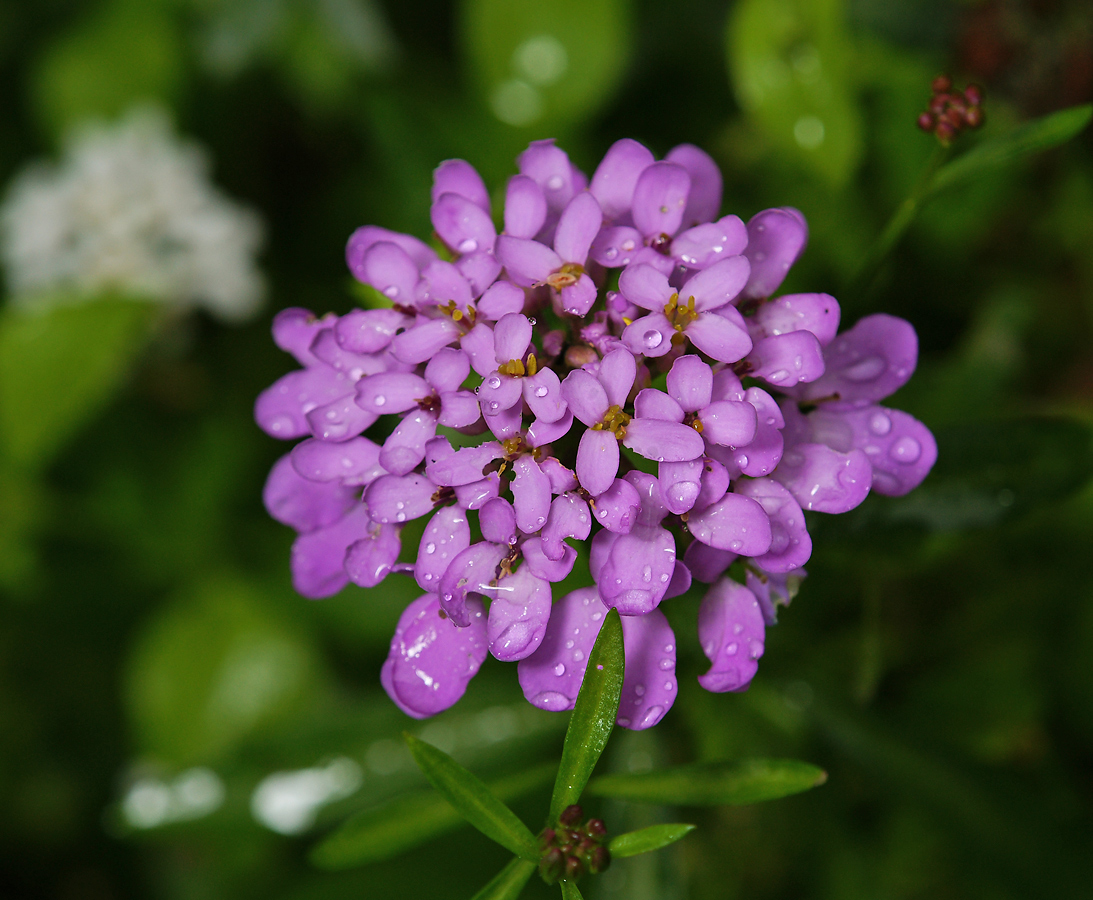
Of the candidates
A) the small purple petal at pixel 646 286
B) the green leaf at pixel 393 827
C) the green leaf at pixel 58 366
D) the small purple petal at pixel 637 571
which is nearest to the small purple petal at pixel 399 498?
the small purple petal at pixel 637 571

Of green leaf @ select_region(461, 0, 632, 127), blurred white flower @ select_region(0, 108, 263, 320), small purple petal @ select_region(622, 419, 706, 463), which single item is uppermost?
green leaf @ select_region(461, 0, 632, 127)

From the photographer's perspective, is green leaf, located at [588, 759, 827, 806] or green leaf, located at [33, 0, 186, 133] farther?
green leaf, located at [33, 0, 186, 133]

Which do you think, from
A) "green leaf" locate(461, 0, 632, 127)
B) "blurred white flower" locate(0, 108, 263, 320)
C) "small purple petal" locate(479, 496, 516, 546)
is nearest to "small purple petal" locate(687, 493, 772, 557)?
"small purple petal" locate(479, 496, 516, 546)

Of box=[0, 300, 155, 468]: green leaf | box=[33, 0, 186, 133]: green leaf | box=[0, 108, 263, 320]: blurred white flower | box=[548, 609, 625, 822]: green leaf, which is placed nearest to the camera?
box=[548, 609, 625, 822]: green leaf

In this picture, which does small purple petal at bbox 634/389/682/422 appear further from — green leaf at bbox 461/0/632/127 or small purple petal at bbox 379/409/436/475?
green leaf at bbox 461/0/632/127

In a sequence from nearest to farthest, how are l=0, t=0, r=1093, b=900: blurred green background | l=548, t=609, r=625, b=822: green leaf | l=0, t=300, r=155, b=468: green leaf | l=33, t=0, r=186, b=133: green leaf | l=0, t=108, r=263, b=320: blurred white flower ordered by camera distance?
1. l=548, t=609, r=625, b=822: green leaf
2. l=0, t=0, r=1093, b=900: blurred green background
3. l=0, t=300, r=155, b=468: green leaf
4. l=0, t=108, r=263, b=320: blurred white flower
5. l=33, t=0, r=186, b=133: green leaf

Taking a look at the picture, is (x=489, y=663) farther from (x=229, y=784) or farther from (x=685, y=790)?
(x=685, y=790)
